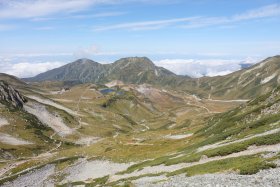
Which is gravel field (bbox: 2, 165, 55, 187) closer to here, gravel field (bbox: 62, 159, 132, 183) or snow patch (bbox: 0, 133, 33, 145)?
gravel field (bbox: 62, 159, 132, 183)

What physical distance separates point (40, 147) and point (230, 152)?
143892 mm

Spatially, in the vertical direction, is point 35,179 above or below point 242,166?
below

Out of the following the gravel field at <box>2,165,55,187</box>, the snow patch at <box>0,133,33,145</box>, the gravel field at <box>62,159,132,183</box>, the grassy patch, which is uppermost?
the grassy patch

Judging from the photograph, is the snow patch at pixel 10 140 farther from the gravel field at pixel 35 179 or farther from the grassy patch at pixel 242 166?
the grassy patch at pixel 242 166

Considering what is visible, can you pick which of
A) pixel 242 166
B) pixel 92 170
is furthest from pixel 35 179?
pixel 242 166

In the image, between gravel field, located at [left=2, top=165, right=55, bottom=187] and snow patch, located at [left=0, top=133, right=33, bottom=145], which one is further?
snow patch, located at [left=0, top=133, right=33, bottom=145]

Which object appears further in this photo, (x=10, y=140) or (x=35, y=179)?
(x=10, y=140)

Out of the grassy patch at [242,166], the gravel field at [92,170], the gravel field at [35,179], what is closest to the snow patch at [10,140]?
the gravel field at [35,179]

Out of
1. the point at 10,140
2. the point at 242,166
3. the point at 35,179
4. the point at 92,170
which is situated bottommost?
the point at 10,140

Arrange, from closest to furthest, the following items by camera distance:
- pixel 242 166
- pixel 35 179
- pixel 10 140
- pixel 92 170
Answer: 1. pixel 242 166
2. pixel 92 170
3. pixel 35 179
4. pixel 10 140

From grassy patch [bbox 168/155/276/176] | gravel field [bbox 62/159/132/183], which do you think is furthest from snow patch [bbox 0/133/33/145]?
grassy patch [bbox 168/155/276/176]

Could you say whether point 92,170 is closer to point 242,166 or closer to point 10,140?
point 242,166

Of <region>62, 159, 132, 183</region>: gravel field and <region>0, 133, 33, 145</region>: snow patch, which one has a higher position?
<region>62, 159, 132, 183</region>: gravel field

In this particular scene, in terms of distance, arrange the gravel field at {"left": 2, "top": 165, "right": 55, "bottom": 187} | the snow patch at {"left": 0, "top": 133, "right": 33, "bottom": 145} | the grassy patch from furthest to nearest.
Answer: the snow patch at {"left": 0, "top": 133, "right": 33, "bottom": 145} → the gravel field at {"left": 2, "top": 165, "right": 55, "bottom": 187} → the grassy patch
